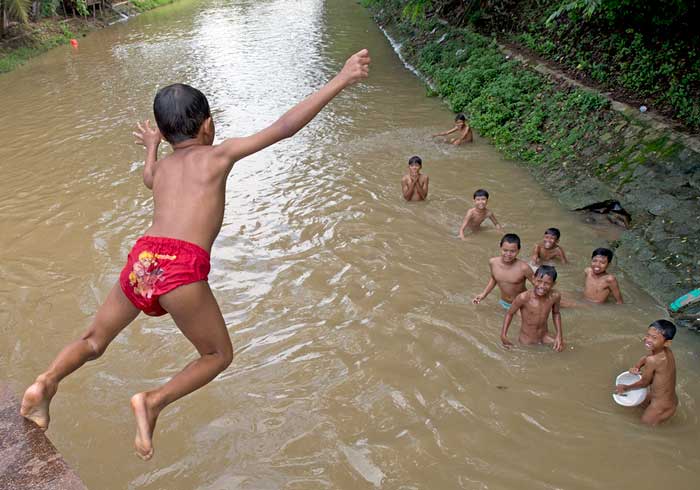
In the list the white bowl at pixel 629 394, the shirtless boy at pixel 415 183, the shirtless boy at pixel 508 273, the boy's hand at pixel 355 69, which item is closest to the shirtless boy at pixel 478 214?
the shirtless boy at pixel 415 183

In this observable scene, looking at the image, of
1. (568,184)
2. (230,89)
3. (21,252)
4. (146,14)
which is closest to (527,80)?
(568,184)

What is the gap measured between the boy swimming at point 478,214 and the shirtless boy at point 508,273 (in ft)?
4.49

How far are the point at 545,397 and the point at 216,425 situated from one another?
8.17 ft

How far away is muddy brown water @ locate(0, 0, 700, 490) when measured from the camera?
388 cm

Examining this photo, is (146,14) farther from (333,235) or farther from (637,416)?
(637,416)

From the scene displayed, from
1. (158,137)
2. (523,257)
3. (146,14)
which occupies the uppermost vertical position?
(158,137)

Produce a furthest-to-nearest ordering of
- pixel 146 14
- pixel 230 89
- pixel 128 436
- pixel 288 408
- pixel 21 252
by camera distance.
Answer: pixel 146 14, pixel 230 89, pixel 21 252, pixel 288 408, pixel 128 436

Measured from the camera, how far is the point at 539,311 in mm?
4910

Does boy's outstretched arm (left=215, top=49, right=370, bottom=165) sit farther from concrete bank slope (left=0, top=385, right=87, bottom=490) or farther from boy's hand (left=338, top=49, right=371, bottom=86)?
concrete bank slope (left=0, top=385, right=87, bottom=490)

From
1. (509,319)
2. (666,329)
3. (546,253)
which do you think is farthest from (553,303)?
(546,253)

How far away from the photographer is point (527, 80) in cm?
1074

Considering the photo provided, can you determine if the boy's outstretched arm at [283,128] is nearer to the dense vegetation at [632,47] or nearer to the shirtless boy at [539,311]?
the shirtless boy at [539,311]

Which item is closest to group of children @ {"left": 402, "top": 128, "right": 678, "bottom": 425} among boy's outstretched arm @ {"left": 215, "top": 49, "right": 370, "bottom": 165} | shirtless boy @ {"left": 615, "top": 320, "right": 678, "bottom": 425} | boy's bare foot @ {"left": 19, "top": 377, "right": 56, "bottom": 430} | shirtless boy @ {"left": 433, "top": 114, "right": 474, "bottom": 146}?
shirtless boy @ {"left": 615, "top": 320, "right": 678, "bottom": 425}

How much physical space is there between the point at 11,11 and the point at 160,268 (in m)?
21.1
